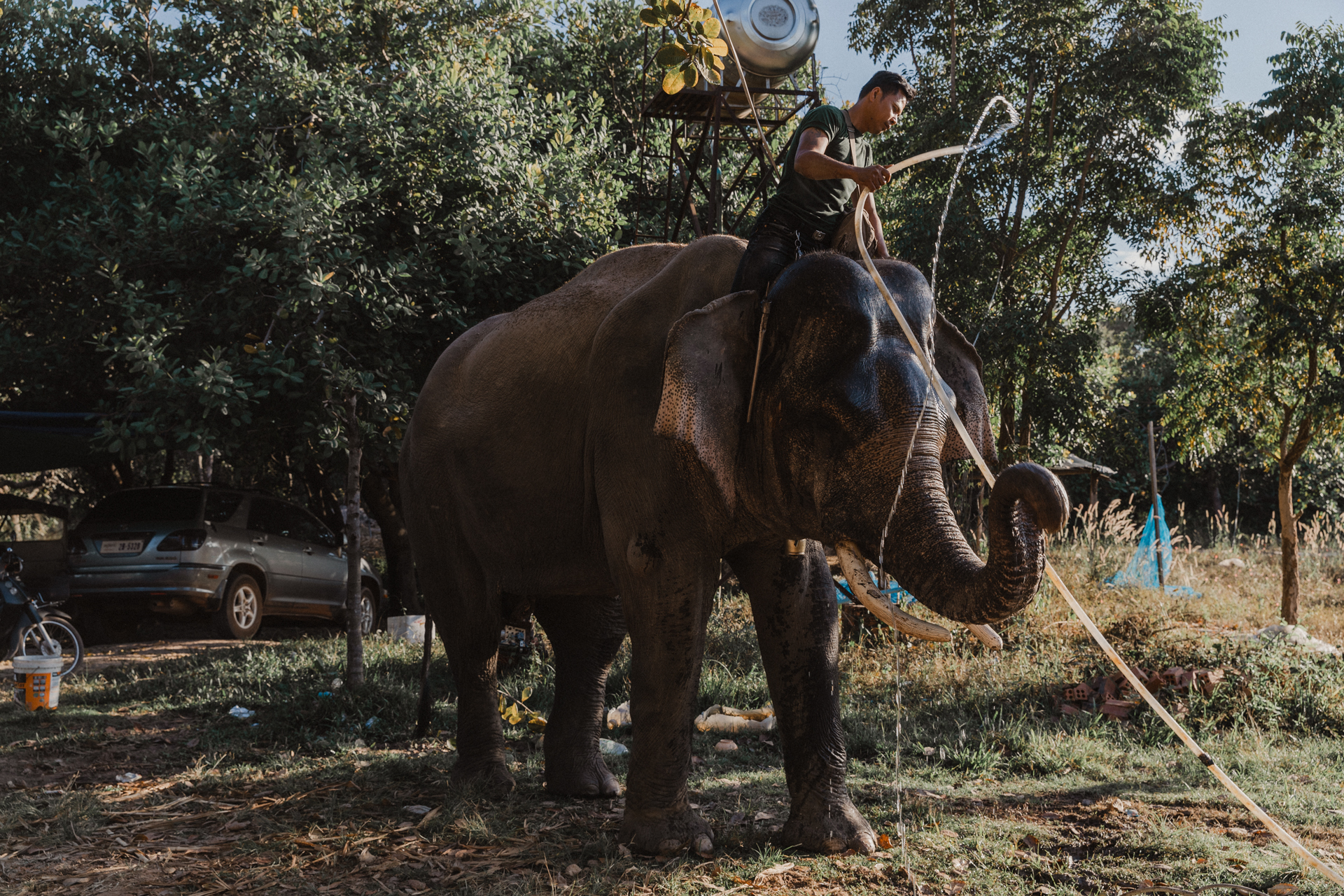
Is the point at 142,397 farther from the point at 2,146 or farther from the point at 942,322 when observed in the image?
the point at 942,322

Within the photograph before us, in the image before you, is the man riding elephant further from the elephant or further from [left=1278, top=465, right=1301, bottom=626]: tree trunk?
[left=1278, top=465, right=1301, bottom=626]: tree trunk

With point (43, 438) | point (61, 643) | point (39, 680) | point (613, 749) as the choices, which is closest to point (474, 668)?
point (613, 749)

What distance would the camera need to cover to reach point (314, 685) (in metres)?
7.89

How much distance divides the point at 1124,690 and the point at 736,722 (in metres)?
2.67

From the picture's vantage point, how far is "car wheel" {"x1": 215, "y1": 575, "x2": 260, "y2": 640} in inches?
469

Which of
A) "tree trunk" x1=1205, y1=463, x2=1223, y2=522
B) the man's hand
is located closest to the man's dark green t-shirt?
the man's hand

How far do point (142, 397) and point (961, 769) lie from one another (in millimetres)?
8112

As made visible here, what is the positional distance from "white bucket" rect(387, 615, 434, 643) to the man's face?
864 centimetres

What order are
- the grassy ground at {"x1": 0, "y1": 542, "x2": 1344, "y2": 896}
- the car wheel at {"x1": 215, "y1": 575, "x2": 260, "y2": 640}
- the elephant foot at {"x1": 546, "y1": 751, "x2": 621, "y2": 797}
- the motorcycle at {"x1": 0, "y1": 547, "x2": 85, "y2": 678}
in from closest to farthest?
the grassy ground at {"x1": 0, "y1": 542, "x2": 1344, "y2": 896}, the elephant foot at {"x1": 546, "y1": 751, "x2": 621, "y2": 797}, the motorcycle at {"x1": 0, "y1": 547, "x2": 85, "y2": 678}, the car wheel at {"x1": 215, "y1": 575, "x2": 260, "y2": 640}

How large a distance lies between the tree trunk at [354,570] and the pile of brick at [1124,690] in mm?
4927

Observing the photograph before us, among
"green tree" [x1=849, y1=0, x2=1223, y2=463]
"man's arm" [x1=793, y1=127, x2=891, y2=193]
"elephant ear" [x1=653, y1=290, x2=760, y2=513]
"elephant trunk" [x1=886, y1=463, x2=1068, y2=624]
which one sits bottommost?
"elephant trunk" [x1=886, y1=463, x2=1068, y2=624]

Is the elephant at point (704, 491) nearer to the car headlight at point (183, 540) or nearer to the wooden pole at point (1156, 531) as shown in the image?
the car headlight at point (183, 540)

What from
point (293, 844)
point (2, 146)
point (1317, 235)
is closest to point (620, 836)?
point (293, 844)

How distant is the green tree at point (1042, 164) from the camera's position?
36.7ft
